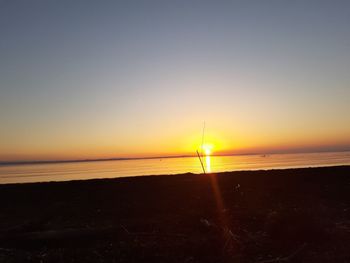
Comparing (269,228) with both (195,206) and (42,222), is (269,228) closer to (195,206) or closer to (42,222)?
(195,206)

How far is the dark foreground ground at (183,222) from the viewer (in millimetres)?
9406

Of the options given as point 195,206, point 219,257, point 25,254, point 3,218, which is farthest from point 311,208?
point 3,218

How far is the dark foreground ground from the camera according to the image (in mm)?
9406

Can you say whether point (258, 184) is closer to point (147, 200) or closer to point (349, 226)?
point (147, 200)

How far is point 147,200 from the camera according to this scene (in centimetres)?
1552

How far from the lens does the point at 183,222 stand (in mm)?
12047

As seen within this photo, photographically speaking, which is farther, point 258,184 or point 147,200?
point 258,184

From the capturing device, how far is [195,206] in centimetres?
1423

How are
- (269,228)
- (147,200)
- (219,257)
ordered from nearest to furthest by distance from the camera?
1. (219,257)
2. (269,228)
3. (147,200)

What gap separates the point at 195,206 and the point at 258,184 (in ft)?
16.1

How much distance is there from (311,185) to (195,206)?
6.54 meters

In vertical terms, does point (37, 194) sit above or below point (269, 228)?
above

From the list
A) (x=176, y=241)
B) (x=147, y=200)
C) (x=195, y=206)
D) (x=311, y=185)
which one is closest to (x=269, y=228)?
(x=176, y=241)

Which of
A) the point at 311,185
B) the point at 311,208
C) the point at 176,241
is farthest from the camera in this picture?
the point at 311,185
